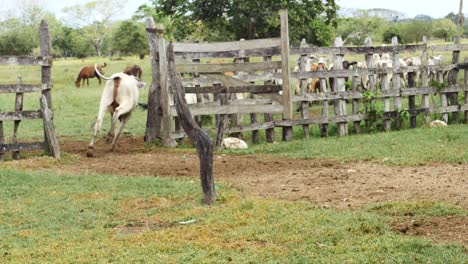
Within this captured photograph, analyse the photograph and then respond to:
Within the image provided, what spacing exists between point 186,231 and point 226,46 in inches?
316

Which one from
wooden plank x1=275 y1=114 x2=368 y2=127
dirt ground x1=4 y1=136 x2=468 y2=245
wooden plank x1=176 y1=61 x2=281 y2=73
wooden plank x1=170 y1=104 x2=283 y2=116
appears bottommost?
dirt ground x1=4 y1=136 x2=468 y2=245

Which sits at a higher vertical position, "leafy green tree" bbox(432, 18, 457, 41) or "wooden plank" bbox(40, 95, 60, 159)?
"leafy green tree" bbox(432, 18, 457, 41)

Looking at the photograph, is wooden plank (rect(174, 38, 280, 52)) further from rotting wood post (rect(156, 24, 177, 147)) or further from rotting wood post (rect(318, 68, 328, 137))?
rotting wood post (rect(318, 68, 328, 137))

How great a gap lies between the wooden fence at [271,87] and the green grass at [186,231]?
15.2ft

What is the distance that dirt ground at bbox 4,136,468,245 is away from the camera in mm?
9031

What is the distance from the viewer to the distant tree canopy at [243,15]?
29344mm

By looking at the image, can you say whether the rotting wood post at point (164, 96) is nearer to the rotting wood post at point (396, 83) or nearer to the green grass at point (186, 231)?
the green grass at point (186, 231)

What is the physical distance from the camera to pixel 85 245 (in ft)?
25.1

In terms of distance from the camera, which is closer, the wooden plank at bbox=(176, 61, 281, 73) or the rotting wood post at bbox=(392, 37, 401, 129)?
the wooden plank at bbox=(176, 61, 281, 73)

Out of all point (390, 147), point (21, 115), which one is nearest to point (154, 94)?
point (21, 115)

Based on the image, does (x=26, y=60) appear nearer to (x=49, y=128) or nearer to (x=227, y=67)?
(x=49, y=128)

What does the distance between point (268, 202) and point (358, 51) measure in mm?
8749

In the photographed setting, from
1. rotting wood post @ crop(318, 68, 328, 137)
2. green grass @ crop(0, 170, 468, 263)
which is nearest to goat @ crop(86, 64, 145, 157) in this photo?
rotting wood post @ crop(318, 68, 328, 137)

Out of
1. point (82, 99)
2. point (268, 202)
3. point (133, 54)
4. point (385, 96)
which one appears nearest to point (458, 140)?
point (385, 96)
